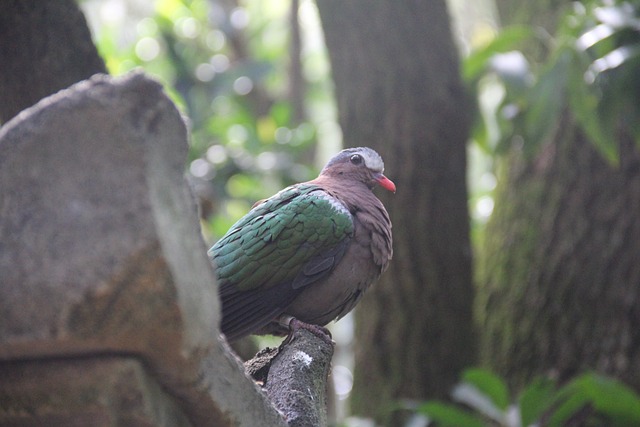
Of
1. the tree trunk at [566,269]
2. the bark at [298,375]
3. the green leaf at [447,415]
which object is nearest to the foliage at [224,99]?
the tree trunk at [566,269]

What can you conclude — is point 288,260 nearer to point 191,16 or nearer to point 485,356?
point 485,356

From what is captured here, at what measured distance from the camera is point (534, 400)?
163 inches

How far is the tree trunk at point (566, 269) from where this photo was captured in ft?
15.3

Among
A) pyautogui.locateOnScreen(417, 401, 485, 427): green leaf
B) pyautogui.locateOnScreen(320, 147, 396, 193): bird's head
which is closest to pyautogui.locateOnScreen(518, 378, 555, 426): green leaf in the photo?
pyautogui.locateOnScreen(417, 401, 485, 427): green leaf

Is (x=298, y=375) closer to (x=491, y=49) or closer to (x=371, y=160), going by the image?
(x=371, y=160)

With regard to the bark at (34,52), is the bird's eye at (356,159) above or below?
below

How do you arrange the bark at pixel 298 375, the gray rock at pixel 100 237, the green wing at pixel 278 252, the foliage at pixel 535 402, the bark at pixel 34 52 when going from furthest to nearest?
1. the foliage at pixel 535 402
2. the bark at pixel 34 52
3. the green wing at pixel 278 252
4. the bark at pixel 298 375
5. the gray rock at pixel 100 237

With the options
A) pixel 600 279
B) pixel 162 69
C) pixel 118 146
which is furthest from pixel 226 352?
pixel 162 69

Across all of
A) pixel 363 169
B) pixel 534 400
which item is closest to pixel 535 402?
pixel 534 400

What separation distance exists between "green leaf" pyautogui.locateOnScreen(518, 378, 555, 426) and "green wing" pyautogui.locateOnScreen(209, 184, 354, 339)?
191cm

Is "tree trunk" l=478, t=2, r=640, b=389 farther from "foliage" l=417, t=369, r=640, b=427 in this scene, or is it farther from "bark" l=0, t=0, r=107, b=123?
"bark" l=0, t=0, r=107, b=123

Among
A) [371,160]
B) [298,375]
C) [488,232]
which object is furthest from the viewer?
[488,232]

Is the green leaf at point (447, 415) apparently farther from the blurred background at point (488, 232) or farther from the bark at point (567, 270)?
the bark at point (567, 270)

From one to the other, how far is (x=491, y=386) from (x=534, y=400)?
0.23 m
